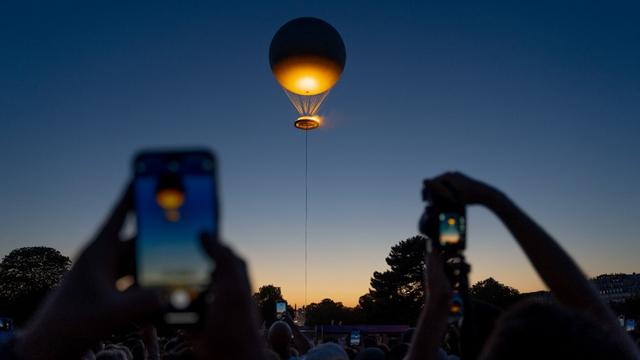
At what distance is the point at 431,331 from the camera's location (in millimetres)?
2676

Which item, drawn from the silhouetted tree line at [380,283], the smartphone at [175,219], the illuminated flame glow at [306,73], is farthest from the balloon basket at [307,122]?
the silhouetted tree line at [380,283]

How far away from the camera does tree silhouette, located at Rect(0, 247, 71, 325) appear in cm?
7931

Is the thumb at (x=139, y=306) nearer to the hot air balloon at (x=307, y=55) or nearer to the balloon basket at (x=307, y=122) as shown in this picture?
the hot air balloon at (x=307, y=55)

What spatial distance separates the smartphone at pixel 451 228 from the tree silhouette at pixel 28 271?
8206 centimetres

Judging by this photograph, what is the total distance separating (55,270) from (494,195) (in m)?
93.9

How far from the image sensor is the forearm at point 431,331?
2676 millimetres

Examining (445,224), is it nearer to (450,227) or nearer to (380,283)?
(450,227)

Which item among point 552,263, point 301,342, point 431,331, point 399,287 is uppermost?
point 399,287

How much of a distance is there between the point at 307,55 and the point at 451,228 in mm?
10704

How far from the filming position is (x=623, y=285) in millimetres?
136625

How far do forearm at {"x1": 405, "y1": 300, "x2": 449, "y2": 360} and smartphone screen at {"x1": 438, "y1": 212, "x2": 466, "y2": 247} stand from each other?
29 cm

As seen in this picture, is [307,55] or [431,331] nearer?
[431,331]

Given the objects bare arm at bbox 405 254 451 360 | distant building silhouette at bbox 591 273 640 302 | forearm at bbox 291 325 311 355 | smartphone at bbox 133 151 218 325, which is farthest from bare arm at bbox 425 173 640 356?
distant building silhouette at bbox 591 273 640 302

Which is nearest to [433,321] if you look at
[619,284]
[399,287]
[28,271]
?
[399,287]
